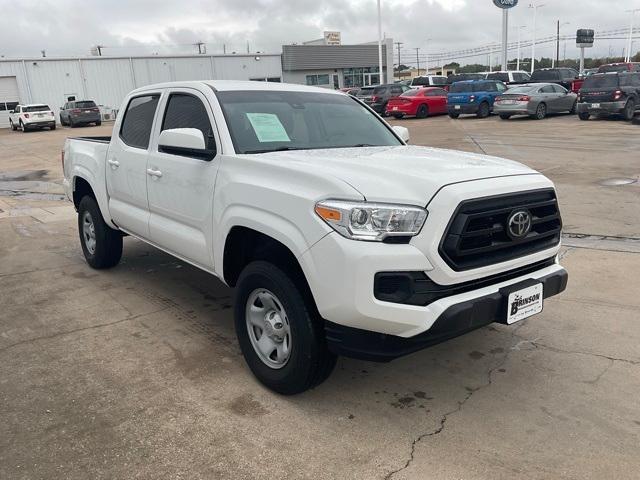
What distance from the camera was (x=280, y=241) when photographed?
10.5ft

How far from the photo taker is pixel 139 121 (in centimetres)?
516

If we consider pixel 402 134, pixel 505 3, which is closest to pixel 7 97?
pixel 505 3

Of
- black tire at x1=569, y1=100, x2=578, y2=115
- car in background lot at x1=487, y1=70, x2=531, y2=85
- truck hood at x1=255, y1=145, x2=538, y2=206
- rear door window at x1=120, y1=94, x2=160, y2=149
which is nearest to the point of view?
truck hood at x1=255, y1=145, x2=538, y2=206

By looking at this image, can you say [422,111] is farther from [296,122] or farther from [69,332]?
[69,332]

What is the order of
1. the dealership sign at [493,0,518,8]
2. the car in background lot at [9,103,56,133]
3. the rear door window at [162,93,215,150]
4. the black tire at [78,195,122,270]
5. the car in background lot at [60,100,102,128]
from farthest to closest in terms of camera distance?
the dealership sign at [493,0,518,8] → the car in background lot at [60,100,102,128] → the car in background lot at [9,103,56,133] → the black tire at [78,195,122,270] → the rear door window at [162,93,215,150]

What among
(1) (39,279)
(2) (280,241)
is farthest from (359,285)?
(1) (39,279)

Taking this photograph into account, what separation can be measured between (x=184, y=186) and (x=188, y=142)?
0.49 meters

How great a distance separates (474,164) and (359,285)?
3.87ft

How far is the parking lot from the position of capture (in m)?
2.87

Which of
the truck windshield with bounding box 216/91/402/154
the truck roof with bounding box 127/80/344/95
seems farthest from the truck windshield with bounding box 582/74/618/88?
the truck roof with bounding box 127/80/344/95

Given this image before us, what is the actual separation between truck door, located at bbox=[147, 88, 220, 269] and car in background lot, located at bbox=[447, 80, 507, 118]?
2254cm

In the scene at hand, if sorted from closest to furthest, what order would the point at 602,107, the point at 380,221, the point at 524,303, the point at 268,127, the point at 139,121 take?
the point at 380,221, the point at 524,303, the point at 268,127, the point at 139,121, the point at 602,107

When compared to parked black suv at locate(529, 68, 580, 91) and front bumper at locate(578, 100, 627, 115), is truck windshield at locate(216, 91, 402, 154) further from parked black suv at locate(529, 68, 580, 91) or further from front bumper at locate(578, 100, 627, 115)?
parked black suv at locate(529, 68, 580, 91)

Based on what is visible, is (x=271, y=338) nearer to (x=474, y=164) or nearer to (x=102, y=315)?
(x=474, y=164)
